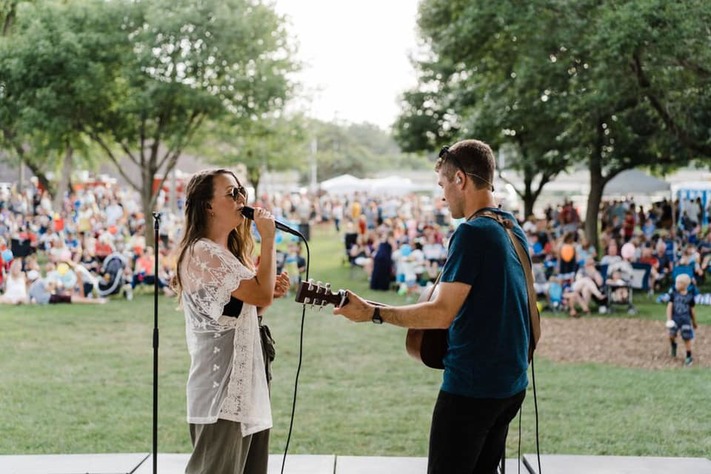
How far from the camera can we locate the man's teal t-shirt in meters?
2.77

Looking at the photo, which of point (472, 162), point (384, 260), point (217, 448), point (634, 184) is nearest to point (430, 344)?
point (472, 162)

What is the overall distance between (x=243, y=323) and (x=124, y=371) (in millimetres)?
5968

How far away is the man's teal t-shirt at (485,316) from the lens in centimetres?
277

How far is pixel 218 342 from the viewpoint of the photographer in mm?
3180

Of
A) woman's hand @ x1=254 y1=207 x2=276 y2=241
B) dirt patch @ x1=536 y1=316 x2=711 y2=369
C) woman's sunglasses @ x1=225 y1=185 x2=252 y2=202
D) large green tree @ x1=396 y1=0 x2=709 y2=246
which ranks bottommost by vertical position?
dirt patch @ x1=536 y1=316 x2=711 y2=369

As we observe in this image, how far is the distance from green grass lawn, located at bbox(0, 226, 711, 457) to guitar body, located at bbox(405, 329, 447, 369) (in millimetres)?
3011

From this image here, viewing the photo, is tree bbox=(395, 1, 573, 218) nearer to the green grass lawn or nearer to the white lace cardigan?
the green grass lawn

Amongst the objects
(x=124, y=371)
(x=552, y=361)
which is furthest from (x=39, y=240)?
(x=552, y=361)

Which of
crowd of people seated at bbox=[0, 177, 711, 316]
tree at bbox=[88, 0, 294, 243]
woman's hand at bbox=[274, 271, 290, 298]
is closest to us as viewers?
woman's hand at bbox=[274, 271, 290, 298]

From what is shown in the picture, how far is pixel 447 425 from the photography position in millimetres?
2850

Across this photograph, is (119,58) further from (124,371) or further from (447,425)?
(447,425)

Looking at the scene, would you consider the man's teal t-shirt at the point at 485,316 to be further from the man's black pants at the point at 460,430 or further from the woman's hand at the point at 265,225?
the woman's hand at the point at 265,225

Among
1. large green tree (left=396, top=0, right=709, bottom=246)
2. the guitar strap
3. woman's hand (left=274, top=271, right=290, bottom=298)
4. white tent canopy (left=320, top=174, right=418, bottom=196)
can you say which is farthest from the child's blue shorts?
white tent canopy (left=320, top=174, right=418, bottom=196)

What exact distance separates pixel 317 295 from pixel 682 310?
732 cm
